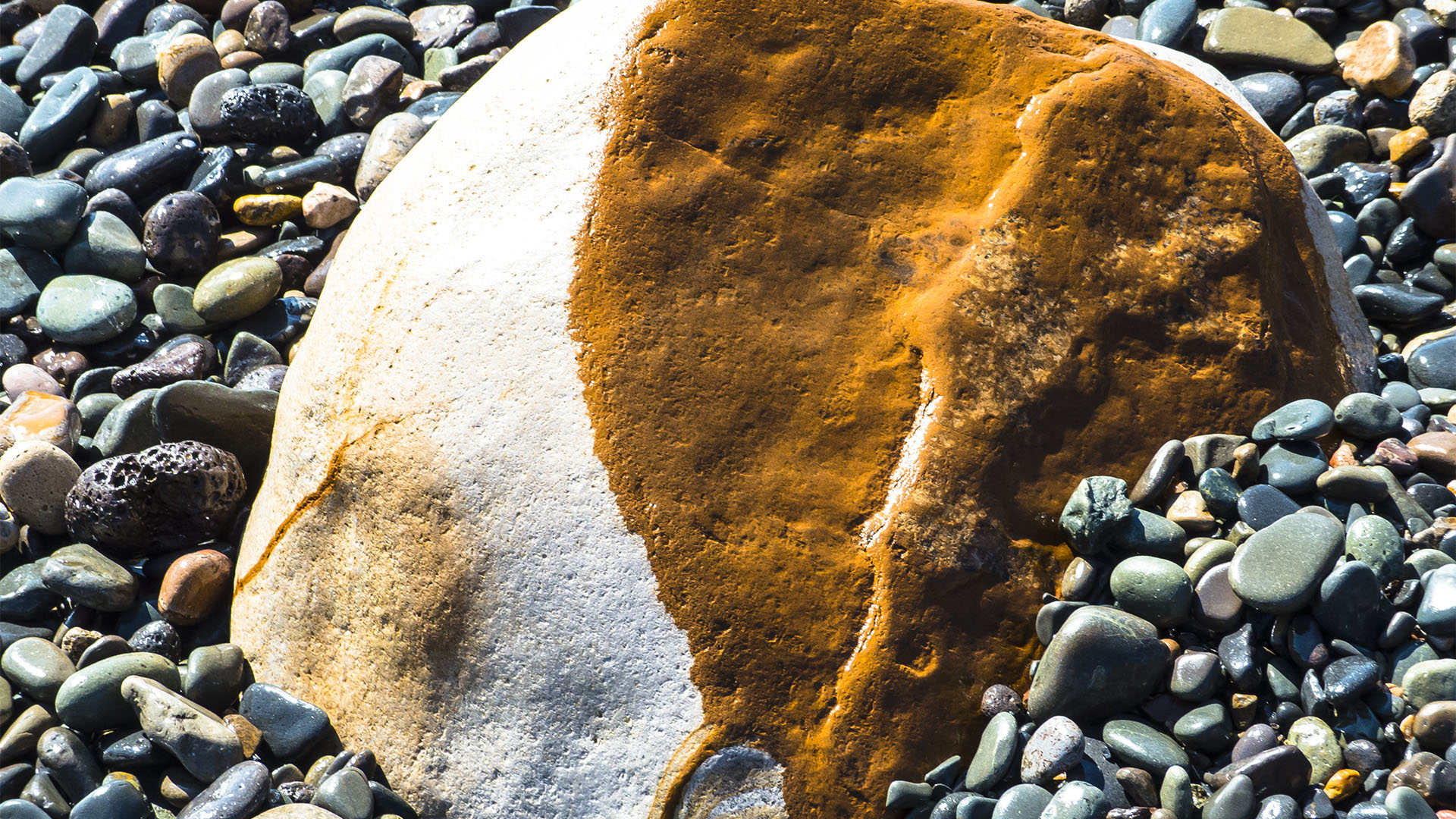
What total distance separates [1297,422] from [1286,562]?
43cm

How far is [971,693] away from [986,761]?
0.14 metres

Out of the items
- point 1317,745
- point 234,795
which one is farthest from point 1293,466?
point 234,795

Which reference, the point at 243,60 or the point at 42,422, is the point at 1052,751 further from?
the point at 243,60

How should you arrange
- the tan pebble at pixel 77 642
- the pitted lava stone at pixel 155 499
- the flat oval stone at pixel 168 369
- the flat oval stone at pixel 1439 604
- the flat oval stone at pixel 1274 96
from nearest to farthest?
the flat oval stone at pixel 1439 604, the tan pebble at pixel 77 642, the pitted lava stone at pixel 155 499, the flat oval stone at pixel 168 369, the flat oval stone at pixel 1274 96

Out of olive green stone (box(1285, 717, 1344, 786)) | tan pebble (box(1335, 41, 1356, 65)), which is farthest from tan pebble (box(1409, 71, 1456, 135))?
olive green stone (box(1285, 717, 1344, 786))

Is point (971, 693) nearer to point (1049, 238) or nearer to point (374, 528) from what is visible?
point (1049, 238)

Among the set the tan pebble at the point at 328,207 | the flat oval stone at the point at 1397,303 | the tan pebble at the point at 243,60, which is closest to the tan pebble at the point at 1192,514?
the flat oval stone at the point at 1397,303

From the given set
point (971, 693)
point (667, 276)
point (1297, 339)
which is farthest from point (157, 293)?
point (1297, 339)

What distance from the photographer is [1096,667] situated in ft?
7.13

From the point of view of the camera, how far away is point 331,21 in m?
4.72

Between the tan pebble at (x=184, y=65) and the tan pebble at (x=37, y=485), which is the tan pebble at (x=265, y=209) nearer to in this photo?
the tan pebble at (x=184, y=65)

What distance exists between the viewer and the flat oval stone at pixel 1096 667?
2.17m

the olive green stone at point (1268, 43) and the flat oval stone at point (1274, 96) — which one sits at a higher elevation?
the olive green stone at point (1268, 43)

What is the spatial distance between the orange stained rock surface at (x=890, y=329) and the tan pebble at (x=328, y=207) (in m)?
1.88
